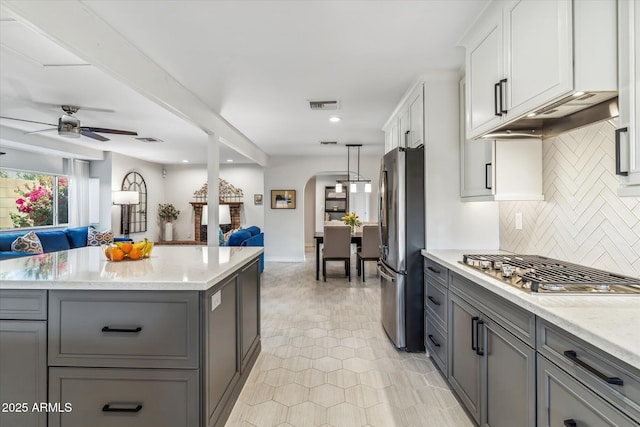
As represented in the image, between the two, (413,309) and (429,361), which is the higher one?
(413,309)

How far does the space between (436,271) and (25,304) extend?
2501 millimetres

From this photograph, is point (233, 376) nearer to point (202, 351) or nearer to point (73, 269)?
point (202, 351)

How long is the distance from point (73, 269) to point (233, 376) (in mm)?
1152

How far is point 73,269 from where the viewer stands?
6.21 feet

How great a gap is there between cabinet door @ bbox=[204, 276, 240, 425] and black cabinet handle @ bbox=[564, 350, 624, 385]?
1.48 metres

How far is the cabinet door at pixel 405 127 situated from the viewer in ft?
11.4

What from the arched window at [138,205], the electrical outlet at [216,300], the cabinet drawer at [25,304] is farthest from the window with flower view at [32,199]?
the electrical outlet at [216,300]

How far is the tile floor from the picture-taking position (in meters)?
2.01

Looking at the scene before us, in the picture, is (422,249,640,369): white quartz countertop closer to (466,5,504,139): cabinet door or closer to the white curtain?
(466,5,504,139): cabinet door

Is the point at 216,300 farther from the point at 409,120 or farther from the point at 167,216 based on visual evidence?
the point at 167,216

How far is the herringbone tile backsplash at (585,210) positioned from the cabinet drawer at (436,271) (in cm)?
63

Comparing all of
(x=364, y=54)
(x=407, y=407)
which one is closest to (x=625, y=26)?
(x=364, y=54)

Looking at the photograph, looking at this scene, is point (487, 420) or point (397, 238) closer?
point (487, 420)

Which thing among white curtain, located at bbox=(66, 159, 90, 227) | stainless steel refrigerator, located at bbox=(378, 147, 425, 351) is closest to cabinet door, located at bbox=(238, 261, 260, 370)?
stainless steel refrigerator, located at bbox=(378, 147, 425, 351)
